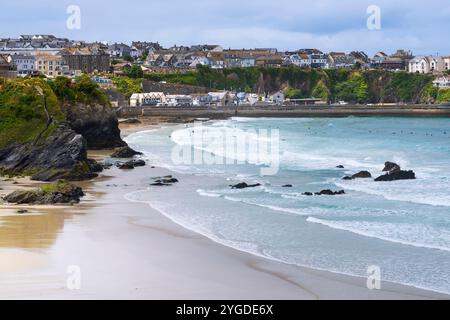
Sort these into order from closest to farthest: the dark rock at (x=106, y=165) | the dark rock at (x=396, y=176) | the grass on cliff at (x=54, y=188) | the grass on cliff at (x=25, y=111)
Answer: the grass on cliff at (x=54, y=188) → the dark rock at (x=396, y=176) → the grass on cliff at (x=25, y=111) → the dark rock at (x=106, y=165)

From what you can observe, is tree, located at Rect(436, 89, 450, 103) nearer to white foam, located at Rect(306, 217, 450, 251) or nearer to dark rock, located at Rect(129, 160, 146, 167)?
dark rock, located at Rect(129, 160, 146, 167)

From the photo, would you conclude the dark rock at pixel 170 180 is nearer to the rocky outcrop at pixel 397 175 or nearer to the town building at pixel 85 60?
the rocky outcrop at pixel 397 175

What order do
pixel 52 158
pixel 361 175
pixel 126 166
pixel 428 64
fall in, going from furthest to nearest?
1. pixel 428 64
2. pixel 126 166
3. pixel 361 175
4. pixel 52 158

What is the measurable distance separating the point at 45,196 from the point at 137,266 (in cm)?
1015

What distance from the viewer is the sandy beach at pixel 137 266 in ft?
56.1

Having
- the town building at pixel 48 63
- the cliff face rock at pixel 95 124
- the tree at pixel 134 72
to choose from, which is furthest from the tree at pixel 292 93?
the cliff face rock at pixel 95 124

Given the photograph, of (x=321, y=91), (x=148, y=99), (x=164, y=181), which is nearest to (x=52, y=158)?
(x=164, y=181)

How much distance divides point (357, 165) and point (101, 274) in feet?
90.0

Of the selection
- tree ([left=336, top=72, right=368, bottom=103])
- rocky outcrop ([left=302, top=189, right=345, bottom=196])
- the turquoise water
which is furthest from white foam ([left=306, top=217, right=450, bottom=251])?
tree ([left=336, top=72, right=368, bottom=103])

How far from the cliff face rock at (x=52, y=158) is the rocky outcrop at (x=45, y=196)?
5733 millimetres

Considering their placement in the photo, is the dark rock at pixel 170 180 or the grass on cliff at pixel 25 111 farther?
the grass on cliff at pixel 25 111

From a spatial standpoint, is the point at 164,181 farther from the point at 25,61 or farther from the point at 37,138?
the point at 25,61

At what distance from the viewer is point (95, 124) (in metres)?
51.4

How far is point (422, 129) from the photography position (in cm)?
8212
